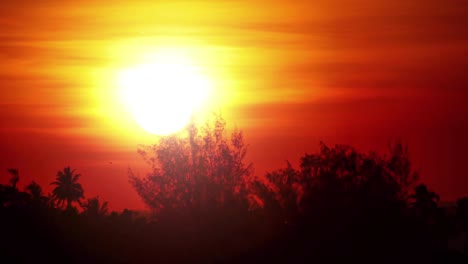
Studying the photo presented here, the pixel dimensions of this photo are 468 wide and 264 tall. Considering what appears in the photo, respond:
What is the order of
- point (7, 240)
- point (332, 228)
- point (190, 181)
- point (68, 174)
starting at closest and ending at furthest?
1. point (332, 228)
2. point (7, 240)
3. point (190, 181)
4. point (68, 174)

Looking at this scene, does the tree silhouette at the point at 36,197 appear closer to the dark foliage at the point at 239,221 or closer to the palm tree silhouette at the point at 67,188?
the dark foliage at the point at 239,221

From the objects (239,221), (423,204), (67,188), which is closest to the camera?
(239,221)

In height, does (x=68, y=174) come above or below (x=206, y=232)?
above

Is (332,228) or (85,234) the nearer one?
(332,228)

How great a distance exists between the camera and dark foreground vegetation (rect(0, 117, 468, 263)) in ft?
182

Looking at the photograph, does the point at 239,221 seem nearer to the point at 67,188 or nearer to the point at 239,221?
the point at 239,221

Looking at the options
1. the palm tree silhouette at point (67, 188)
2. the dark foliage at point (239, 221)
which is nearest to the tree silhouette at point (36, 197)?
the dark foliage at point (239, 221)

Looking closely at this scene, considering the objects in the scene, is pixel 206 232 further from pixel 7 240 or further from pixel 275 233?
pixel 7 240

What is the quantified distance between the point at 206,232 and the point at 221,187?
13.1 ft

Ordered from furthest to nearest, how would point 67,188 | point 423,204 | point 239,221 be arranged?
point 67,188 < point 423,204 < point 239,221

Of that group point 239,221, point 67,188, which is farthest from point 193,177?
point 67,188

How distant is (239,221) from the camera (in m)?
59.7

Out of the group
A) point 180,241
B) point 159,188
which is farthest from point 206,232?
point 159,188

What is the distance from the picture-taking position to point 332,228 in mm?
55375
